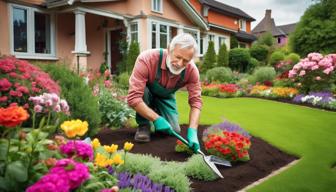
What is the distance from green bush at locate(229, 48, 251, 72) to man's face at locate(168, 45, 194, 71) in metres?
19.3

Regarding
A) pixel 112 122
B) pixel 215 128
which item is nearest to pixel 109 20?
pixel 112 122

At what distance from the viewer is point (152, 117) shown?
4.27 meters

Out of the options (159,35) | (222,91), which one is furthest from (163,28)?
(222,91)

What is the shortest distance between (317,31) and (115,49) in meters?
12.4

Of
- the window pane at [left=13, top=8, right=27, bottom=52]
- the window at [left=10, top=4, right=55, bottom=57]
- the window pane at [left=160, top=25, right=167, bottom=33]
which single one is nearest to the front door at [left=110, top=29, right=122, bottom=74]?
the window pane at [left=160, top=25, right=167, bottom=33]

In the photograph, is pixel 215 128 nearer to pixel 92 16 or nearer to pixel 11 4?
pixel 11 4

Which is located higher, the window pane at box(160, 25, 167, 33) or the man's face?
the window pane at box(160, 25, 167, 33)

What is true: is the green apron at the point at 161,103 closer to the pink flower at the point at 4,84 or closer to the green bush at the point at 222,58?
the pink flower at the point at 4,84

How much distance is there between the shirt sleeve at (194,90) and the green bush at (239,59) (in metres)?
18.8

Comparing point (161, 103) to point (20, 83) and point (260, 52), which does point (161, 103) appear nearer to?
point (20, 83)

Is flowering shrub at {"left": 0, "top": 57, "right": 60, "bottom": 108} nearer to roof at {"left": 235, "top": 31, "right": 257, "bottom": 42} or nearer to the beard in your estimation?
the beard

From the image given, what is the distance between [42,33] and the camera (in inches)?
539

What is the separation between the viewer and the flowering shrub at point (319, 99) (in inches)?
392

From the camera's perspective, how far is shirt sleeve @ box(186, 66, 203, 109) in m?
4.62
